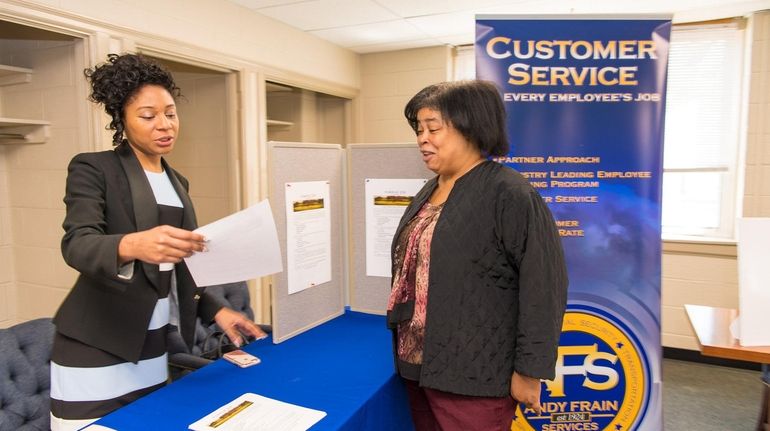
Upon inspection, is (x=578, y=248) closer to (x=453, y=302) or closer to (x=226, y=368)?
(x=453, y=302)

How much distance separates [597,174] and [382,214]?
86cm

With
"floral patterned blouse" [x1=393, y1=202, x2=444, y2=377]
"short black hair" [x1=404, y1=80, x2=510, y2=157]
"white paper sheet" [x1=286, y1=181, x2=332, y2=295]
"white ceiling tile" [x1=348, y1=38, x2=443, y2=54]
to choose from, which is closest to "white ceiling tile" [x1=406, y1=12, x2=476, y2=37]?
"white ceiling tile" [x1=348, y1=38, x2=443, y2=54]

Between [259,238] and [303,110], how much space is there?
3.70 metres

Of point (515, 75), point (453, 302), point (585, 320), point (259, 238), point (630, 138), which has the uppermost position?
point (515, 75)

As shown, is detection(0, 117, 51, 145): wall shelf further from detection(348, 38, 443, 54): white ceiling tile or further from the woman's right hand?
detection(348, 38, 443, 54): white ceiling tile

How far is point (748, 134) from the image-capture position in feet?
11.8

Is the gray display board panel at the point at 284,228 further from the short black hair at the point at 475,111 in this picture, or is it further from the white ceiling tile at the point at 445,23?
the white ceiling tile at the point at 445,23

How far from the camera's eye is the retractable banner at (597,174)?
1.99 meters

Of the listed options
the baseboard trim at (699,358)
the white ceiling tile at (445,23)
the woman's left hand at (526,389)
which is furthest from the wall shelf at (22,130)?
the baseboard trim at (699,358)

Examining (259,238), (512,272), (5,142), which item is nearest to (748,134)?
(512,272)

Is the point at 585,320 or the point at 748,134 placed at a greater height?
the point at 748,134

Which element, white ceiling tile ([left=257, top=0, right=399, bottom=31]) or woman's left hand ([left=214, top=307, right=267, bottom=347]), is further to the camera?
white ceiling tile ([left=257, top=0, right=399, bottom=31])

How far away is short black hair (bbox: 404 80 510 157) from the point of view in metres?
1.36

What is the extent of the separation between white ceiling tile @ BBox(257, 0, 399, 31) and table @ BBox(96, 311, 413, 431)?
2.45m
